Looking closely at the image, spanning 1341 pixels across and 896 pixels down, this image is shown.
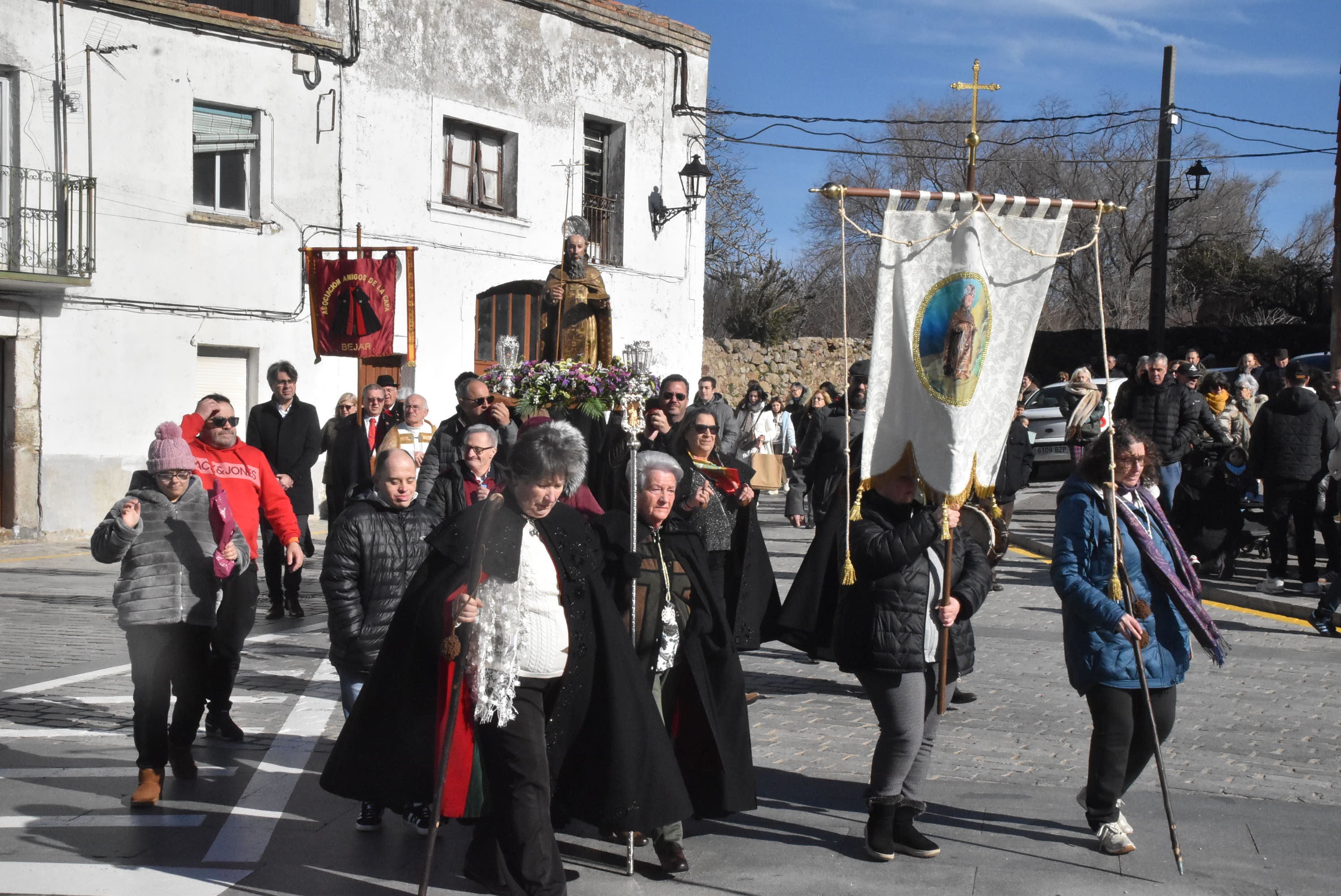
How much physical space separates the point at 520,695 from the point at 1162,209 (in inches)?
891

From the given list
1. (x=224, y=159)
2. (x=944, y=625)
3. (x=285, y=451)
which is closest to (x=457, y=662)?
(x=944, y=625)

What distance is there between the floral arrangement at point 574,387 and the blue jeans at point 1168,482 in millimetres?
5501

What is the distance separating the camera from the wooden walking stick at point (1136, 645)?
5.35 metres

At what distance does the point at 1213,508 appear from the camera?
43.7ft

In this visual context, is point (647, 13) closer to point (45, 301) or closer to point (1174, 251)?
point (45, 301)

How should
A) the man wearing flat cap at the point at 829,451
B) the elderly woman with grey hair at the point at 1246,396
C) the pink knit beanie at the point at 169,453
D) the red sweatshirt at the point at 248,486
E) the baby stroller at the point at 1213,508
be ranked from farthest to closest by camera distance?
1. the elderly woman with grey hair at the point at 1246,396
2. the baby stroller at the point at 1213,508
3. the man wearing flat cap at the point at 829,451
4. the red sweatshirt at the point at 248,486
5. the pink knit beanie at the point at 169,453

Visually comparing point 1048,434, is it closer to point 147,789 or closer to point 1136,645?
point 1136,645

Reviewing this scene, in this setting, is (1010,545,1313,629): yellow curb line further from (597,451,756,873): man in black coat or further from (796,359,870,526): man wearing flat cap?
(597,451,756,873): man in black coat

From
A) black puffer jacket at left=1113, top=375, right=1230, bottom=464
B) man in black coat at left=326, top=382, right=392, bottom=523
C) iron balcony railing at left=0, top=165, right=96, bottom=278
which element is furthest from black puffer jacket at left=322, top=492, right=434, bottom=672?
iron balcony railing at left=0, top=165, right=96, bottom=278

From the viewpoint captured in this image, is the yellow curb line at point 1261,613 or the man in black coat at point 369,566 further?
the yellow curb line at point 1261,613

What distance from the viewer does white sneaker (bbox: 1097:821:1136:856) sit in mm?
5492

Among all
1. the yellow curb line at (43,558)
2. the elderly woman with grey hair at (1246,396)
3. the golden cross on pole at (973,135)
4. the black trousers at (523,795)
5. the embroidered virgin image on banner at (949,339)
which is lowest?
the yellow curb line at (43,558)

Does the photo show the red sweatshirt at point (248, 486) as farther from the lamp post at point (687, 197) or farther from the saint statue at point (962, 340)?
the lamp post at point (687, 197)

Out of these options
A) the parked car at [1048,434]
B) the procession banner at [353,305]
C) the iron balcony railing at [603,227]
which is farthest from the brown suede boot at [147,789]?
the parked car at [1048,434]
